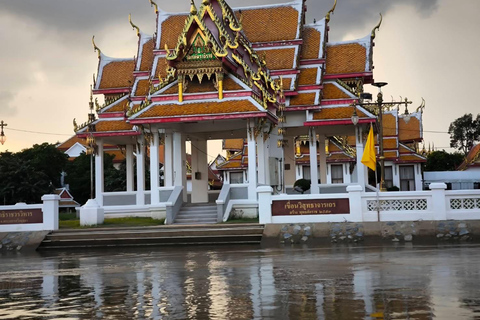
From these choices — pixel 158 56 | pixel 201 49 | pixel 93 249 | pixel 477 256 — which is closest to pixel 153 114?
pixel 201 49

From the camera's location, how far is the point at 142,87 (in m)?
35.6

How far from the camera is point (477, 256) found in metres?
14.1

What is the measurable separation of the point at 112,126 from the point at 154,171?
22.1 feet

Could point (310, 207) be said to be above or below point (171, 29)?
below

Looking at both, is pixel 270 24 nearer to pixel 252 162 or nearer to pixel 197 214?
pixel 252 162

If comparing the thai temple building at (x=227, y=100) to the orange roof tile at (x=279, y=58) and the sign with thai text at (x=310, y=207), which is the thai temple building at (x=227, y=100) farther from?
the sign with thai text at (x=310, y=207)

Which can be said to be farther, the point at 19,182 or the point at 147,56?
the point at 19,182

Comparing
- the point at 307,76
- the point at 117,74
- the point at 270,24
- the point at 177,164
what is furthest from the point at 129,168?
the point at 270,24

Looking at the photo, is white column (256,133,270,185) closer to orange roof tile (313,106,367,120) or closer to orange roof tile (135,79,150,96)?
orange roof tile (313,106,367,120)

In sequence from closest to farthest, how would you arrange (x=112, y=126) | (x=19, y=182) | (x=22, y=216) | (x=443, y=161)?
(x=22, y=216)
(x=112, y=126)
(x=19, y=182)
(x=443, y=161)

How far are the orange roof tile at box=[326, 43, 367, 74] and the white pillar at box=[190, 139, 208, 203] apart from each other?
830 centimetres

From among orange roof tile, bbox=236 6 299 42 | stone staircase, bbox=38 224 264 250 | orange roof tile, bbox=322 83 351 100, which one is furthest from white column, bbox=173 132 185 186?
orange roof tile, bbox=236 6 299 42

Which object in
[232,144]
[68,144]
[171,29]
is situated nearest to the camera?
[171,29]

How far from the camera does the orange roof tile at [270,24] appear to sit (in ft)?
119
